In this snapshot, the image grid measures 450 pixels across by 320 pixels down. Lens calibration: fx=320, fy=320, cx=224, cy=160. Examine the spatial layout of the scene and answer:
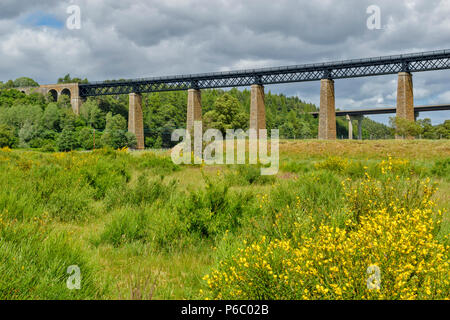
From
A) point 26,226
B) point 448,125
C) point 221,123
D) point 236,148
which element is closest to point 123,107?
point 221,123

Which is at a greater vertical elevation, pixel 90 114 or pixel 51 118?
pixel 90 114

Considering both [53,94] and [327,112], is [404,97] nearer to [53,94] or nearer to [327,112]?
[327,112]

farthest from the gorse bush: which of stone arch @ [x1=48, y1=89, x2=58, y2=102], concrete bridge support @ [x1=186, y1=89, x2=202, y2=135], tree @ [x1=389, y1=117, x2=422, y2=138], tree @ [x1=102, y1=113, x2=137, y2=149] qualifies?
stone arch @ [x1=48, y1=89, x2=58, y2=102]

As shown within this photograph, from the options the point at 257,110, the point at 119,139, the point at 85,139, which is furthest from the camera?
the point at 85,139

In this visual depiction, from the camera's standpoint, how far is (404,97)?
51031 mm

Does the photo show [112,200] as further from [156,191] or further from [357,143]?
[357,143]

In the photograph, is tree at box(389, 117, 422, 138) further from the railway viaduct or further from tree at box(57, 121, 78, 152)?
tree at box(57, 121, 78, 152)

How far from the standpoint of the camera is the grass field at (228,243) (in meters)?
2.99

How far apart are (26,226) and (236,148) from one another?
3857 cm

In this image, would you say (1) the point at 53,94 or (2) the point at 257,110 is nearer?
(2) the point at 257,110

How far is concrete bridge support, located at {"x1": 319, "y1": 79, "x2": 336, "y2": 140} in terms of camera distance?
180 feet

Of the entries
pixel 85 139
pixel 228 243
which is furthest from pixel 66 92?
pixel 228 243

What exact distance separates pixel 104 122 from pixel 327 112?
62.1 meters

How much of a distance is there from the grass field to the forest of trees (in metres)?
46.8
